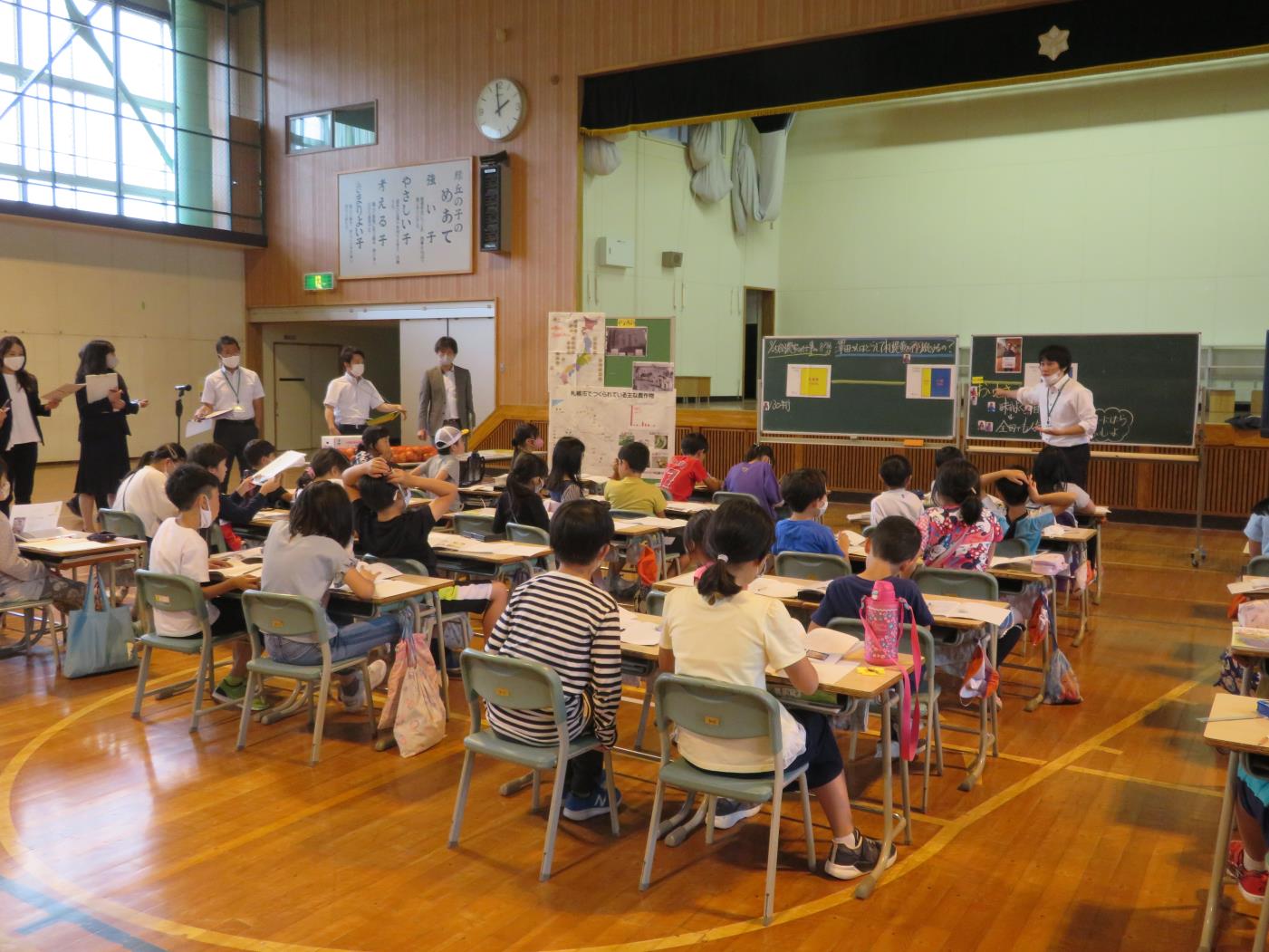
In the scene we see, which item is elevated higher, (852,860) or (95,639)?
(95,639)

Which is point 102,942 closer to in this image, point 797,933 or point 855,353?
point 797,933

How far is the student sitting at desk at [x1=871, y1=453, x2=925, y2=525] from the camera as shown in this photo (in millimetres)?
5742

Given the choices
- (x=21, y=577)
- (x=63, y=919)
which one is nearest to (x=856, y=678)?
(x=63, y=919)

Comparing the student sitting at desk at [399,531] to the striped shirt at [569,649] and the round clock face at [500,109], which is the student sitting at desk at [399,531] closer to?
the striped shirt at [569,649]

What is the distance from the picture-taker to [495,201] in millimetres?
12227

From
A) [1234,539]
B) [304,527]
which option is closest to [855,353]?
[1234,539]

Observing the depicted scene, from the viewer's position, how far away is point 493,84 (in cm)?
1236

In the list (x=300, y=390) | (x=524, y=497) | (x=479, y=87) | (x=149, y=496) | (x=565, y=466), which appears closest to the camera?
(x=524, y=497)

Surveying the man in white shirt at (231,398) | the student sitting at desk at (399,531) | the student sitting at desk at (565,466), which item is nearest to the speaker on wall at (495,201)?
the man in white shirt at (231,398)

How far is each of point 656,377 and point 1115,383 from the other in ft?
14.2

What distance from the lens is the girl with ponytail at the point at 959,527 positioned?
5.02 metres

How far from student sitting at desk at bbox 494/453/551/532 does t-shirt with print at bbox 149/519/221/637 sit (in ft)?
6.12

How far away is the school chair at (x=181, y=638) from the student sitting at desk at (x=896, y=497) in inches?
134

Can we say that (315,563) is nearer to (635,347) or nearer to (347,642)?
(347,642)
